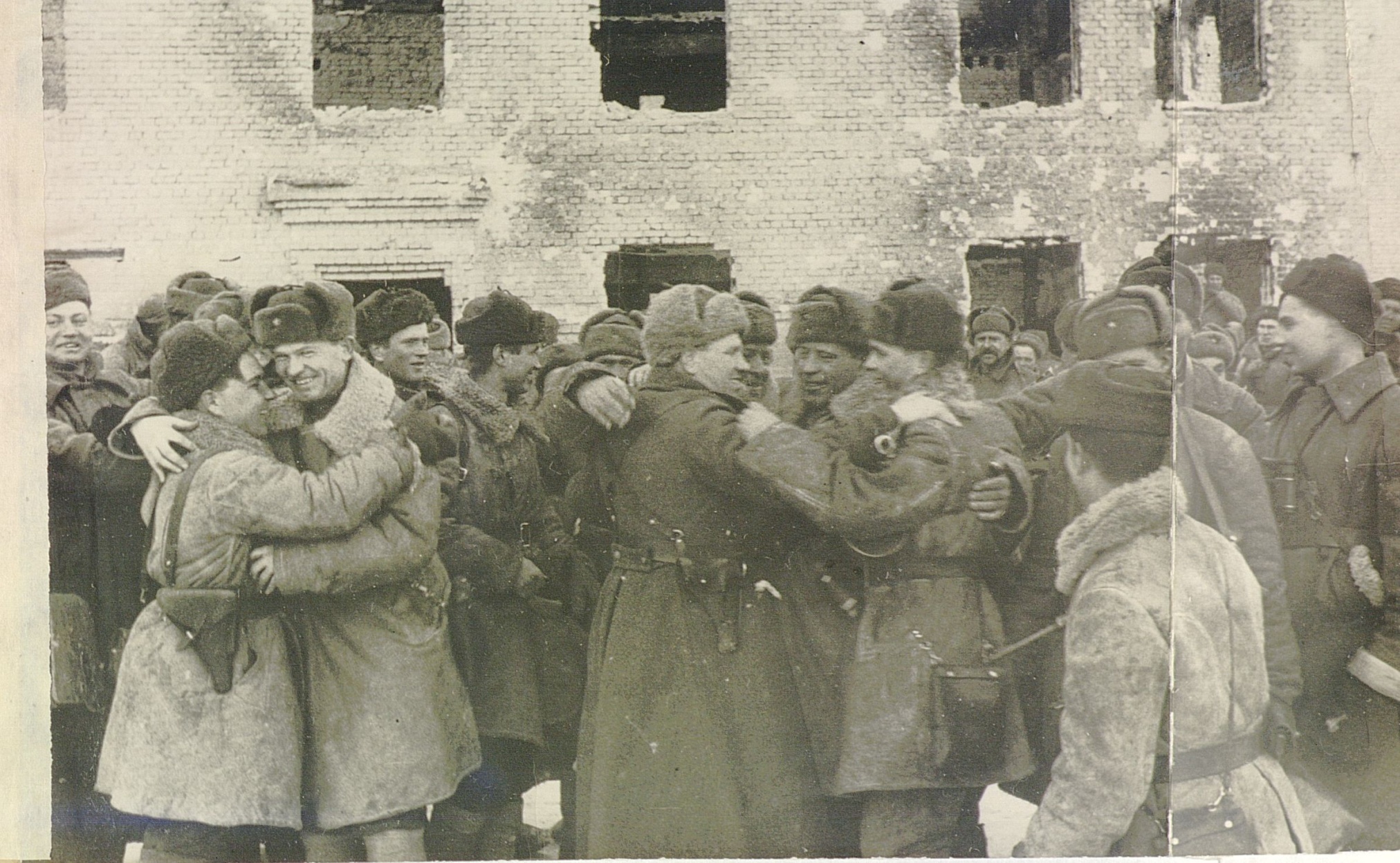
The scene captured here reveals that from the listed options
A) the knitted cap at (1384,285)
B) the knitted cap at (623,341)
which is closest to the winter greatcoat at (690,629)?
the knitted cap at (623,341)

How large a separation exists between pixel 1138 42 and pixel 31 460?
4.54 meters

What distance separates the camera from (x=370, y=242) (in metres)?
4.52

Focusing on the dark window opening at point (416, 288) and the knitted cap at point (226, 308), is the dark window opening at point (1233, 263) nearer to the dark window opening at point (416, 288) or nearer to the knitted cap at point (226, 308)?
the dark window opening at point (416, 288)

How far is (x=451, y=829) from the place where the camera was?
4.53 metres

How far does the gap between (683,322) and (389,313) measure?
1.11m

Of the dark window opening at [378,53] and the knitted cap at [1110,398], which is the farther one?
the dark window opening at [378,53]

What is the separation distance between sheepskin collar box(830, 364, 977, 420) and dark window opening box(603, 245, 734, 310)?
23.9 inches

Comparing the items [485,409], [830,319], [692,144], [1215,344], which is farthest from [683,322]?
[1215,344]

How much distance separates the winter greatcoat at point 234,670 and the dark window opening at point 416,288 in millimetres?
554

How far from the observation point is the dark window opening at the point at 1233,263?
4.53 metres

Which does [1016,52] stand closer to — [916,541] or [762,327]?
[762,327]

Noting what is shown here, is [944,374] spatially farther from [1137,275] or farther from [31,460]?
[31,460]

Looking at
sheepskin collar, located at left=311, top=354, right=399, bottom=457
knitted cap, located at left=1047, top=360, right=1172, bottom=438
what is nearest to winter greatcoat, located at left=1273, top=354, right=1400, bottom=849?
knitted cap, located at left=1047, top=360, right=1172, bottom=438

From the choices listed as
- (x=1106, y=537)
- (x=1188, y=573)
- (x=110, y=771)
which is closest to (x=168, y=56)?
(x=110, y=771)
